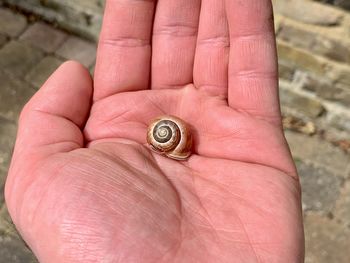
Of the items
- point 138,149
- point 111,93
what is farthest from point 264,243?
point 111,93

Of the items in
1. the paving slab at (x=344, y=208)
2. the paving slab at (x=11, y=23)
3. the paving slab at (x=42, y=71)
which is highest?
the paving slab at (x=11, y=23)

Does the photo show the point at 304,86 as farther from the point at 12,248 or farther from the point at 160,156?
the point at 12,248

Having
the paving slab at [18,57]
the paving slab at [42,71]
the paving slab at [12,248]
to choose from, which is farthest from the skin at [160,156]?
the paving slab at [18,57]

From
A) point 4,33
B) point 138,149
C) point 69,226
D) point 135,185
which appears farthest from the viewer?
point 4,33

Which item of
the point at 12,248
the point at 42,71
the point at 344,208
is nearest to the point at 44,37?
the point at 42,71

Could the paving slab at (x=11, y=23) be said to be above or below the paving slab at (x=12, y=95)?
above

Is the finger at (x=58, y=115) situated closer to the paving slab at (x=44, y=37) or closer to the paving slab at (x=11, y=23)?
the paving slab at (x=44, y=37)

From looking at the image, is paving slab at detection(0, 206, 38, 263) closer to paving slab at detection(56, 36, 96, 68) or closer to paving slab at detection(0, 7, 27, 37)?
paving slab at detection(56, 36, 96, 68)

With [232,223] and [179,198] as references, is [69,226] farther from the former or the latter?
[232,223]
